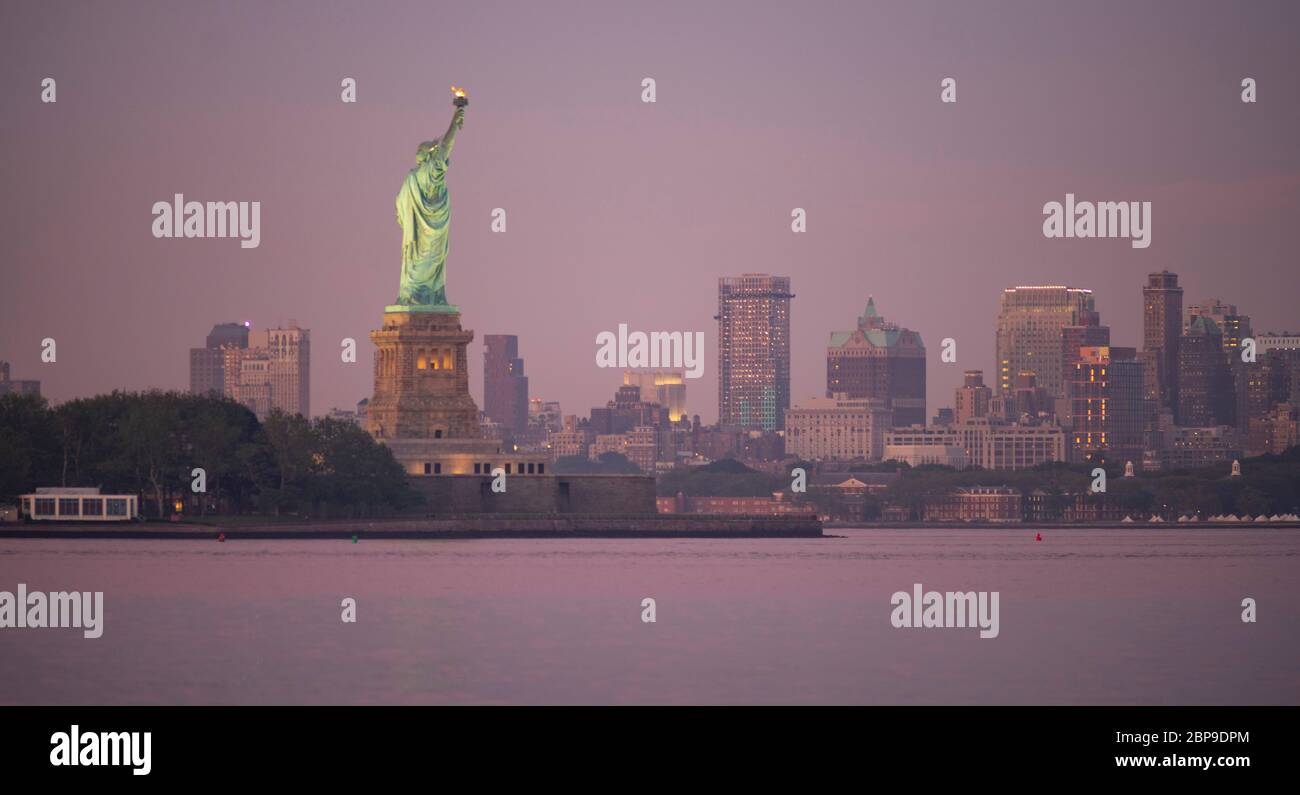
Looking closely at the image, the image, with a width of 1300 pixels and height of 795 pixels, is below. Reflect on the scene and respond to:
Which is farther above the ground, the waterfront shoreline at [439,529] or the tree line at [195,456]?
the tree line at [195,456]

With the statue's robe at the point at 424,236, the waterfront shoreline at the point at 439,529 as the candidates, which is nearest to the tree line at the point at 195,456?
the waterfront shoreline at the point at 439,529

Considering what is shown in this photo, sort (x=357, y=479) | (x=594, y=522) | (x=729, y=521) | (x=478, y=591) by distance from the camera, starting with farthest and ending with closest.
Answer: (x=729, y=521) < (x=594, y=522) < (x=357, y=479) < (x=478, y=591)

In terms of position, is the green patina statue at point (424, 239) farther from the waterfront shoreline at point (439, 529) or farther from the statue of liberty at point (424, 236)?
the waterfront shoreline at point (439, 529)

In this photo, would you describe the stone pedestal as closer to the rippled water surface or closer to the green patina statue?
the green patina statue

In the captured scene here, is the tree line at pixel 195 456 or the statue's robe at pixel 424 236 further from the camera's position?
the statue's robe at pixel 424 236

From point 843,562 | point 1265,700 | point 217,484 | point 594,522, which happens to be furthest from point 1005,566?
point 1265,700
